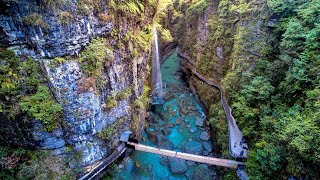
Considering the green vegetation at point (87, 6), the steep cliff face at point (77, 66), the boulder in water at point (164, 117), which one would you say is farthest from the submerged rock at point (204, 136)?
the green vegetation at point (87, 6)

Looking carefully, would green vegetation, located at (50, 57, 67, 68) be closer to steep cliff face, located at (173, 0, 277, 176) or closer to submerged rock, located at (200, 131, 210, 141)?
steep cliff face, located at (173, 0, 277, 176)

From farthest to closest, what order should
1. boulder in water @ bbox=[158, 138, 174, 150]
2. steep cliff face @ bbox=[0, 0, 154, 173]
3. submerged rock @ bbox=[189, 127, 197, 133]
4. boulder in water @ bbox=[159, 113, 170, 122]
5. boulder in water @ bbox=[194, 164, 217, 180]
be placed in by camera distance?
A: boulder in water @ bbox=[159, 113, 170, 122] < submerged rock @ bbox=[189, 127, 197, 133] < boulder in water @ bbox=[158, 138, 174, 150] < boulder in water @ bbox=[194, 164, 217, 180] < steep cliff face @ bbox=[0, 0, 154, 173]

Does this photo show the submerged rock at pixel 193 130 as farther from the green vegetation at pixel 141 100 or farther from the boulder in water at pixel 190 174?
the green vegetation at pixel 141 100

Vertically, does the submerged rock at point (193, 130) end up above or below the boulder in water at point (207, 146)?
above

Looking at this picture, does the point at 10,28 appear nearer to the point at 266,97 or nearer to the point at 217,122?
the point at 266,97

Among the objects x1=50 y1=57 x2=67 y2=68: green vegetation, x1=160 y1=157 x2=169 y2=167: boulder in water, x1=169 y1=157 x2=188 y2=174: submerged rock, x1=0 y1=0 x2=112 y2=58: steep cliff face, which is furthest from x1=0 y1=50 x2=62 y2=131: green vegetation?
x1=169 y1=157 x2=188 y2=174: submerged rock

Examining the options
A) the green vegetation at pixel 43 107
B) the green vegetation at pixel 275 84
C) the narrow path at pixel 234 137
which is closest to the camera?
the green vegetation at pixel 275 84
